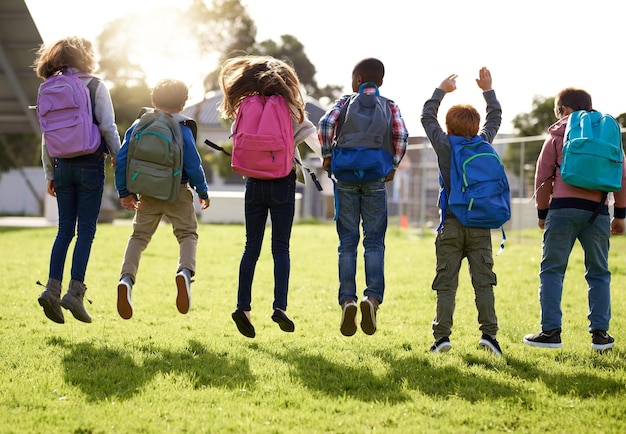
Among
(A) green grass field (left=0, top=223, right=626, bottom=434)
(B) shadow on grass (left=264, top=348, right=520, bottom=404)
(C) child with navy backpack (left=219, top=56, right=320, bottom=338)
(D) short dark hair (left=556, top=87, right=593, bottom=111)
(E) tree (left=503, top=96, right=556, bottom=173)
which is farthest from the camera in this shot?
(E) tree (left=503, top=96, right=556, bottom=173)

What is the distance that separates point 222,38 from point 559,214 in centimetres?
3146

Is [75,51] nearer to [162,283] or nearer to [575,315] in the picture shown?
[162,283]

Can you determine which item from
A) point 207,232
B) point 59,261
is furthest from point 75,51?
point 207,232

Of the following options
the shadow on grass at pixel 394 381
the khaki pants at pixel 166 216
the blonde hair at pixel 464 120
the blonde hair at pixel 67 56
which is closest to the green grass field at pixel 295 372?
the shadow on grass at pixel 394 381

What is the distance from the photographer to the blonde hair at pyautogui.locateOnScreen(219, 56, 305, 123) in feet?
19.0

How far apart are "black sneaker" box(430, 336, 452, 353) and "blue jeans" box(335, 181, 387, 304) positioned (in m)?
0.69

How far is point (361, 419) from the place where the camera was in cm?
436

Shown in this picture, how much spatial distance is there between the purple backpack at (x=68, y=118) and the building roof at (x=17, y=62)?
12.8 m

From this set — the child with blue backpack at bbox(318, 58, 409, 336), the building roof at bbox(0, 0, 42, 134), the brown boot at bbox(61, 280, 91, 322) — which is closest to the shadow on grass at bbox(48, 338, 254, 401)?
the brown boot at bbox(61, 280, 91, 322)

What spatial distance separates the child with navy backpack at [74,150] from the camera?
615cm

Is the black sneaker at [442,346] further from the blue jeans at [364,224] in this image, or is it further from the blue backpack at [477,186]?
the blue backpack at [477,186]

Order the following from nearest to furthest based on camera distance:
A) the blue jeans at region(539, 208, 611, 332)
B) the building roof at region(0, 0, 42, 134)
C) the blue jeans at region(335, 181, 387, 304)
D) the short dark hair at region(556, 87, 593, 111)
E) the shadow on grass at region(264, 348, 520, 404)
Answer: the shadow on grass at region(264, 348, 520, 404)
the blue jeans at region(335, 181, 387, 304)
the blue jeans at region(539, 208, 611, 332)
the short dark hair at region(556, 87, 593, 111)
the building roof at region(0, 0, 42, 134)

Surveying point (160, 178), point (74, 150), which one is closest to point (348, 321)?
point (160, 178)

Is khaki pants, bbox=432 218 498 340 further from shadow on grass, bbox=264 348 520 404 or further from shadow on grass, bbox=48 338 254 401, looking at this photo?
shadow on grass, bbox=48 338 254 401
